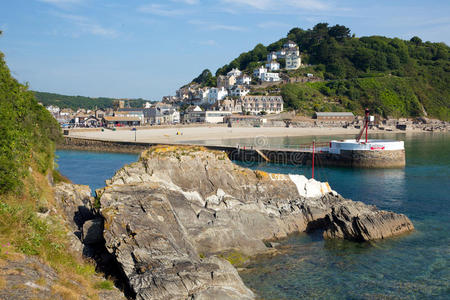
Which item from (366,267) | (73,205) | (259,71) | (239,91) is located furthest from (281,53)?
(366,267)

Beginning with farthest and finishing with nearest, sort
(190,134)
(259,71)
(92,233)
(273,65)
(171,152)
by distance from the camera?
(273,65)
(259,71)
(190,134)
(171,152)
(92,233)

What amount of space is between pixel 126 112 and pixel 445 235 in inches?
4096

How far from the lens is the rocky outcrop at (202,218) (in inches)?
414

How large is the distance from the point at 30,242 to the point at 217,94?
121107mm

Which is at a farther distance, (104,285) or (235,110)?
(235,110)

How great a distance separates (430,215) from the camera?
71.7 feet

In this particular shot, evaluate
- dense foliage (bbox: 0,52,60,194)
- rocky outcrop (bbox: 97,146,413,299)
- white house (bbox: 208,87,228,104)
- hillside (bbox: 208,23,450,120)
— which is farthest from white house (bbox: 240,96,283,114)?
dense foliage (bbox: 0,52,60,194)

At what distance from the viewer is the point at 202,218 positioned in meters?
15.3

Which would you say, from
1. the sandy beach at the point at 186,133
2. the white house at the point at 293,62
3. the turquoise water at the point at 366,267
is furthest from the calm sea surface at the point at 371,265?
the white house at the point at 293,62

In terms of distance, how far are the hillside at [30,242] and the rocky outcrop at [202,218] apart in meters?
1.20

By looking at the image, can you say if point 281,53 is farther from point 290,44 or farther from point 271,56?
point 290,44

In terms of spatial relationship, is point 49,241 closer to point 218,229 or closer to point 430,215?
point 218,229

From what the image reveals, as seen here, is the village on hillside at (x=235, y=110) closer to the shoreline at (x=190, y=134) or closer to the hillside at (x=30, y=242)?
the shoreline at (x=190, y=134)

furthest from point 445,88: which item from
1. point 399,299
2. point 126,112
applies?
point 399,299
